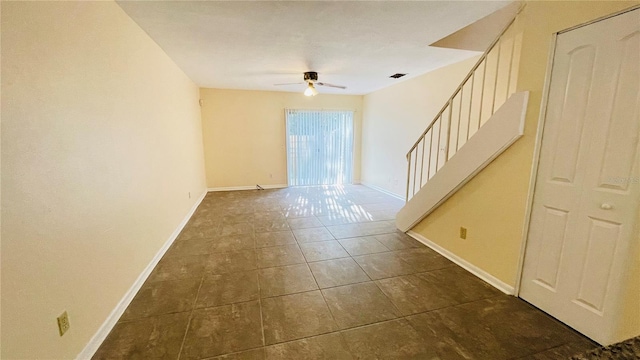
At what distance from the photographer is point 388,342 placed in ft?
5.59

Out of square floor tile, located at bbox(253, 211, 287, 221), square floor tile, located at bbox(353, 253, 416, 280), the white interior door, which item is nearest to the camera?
the white interior door

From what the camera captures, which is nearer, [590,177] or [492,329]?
[590,177]

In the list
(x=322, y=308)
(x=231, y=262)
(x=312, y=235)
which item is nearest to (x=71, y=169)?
(x=231, y=262)

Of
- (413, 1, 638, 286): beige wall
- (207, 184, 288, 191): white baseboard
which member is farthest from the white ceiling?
(207, 184, 288, 191): white baseboard

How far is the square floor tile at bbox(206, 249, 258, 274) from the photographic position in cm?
262

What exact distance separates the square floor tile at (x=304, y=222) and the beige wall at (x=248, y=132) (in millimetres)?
2618

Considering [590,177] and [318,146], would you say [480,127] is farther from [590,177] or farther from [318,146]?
[318,146]

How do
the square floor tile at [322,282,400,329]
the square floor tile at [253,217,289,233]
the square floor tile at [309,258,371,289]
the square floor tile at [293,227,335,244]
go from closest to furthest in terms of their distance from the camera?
1. the square floor tile at [322,282,400,329]
2. the square floor tile at [309,258,371,289]
3. the square floor tile at [293,227,335,244]
4. the square floor tile at [253,217,289,233]

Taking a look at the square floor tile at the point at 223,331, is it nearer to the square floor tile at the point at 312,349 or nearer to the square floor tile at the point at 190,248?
the square floor tile at the point at 312,349

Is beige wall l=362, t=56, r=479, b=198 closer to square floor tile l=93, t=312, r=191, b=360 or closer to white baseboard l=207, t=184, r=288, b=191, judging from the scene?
white baseboard l=207, t=184, r=288, b=191

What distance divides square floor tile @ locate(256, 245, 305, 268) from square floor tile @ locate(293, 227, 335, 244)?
25 centimetres

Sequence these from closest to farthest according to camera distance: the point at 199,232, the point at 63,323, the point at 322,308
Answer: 1. the point at 63,323
2. the point at 322,308
3. the point at 199,232

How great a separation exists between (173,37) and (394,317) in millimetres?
3401

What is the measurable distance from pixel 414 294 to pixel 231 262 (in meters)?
1.86
